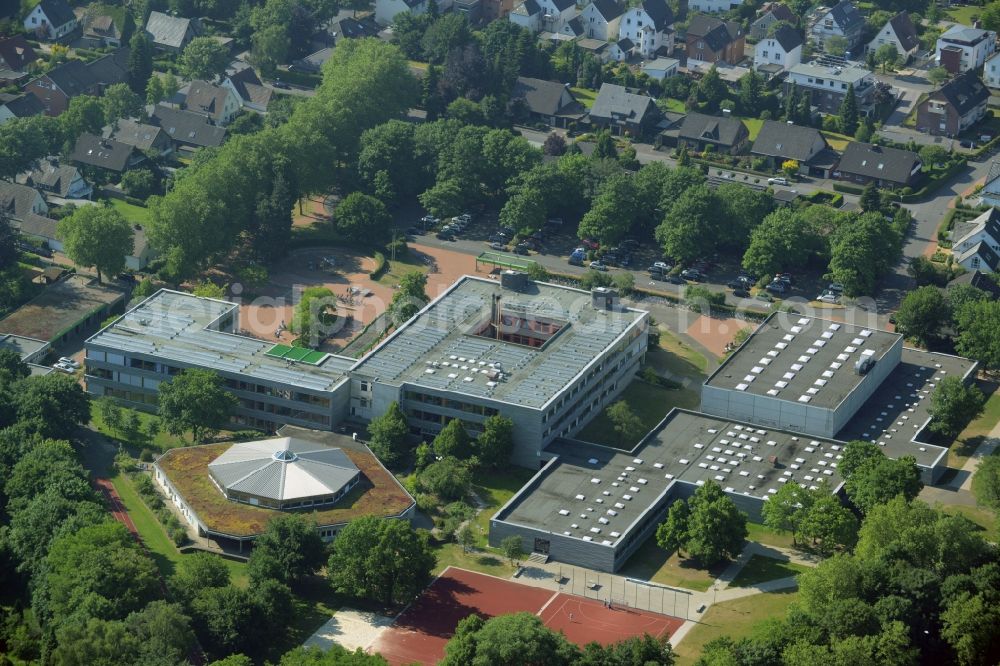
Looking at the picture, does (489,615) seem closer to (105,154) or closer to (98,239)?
(98,239)

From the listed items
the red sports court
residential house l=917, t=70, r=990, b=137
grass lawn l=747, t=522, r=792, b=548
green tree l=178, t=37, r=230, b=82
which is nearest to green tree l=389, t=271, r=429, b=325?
the red sports court

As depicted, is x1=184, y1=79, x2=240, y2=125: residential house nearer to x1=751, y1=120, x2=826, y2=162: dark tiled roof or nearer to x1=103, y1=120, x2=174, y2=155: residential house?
x1=103, y1=120, x2=174, y2=155: residential house

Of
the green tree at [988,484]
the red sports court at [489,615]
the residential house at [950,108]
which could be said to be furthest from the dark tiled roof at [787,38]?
the red sports court at [489,615]

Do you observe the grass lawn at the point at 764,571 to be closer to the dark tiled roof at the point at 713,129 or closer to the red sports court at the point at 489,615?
the red sports court at the point at 489,615

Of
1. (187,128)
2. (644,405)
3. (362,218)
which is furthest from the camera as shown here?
(187,128)

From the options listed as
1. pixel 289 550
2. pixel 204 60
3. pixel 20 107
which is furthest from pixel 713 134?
pixel 289 550

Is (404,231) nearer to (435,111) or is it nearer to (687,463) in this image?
(435,111)
